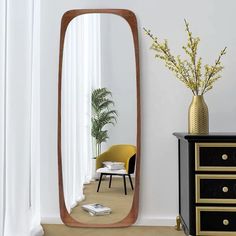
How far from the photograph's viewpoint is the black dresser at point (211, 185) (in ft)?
7.44

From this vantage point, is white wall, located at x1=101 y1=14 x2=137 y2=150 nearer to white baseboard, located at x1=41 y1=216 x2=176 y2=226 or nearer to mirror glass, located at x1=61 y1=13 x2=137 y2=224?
mirror glass, located at x1=61 y1=13 x2=137 y2=224

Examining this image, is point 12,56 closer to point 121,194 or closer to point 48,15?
point 48,15

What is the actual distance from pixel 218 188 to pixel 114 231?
0.91 m

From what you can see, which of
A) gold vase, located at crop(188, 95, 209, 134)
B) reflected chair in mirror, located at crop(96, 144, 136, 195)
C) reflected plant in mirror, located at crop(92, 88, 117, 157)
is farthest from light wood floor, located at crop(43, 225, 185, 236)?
gold vase, located at crop(188, 95, 209, 134)

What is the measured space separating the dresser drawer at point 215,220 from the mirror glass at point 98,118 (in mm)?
676

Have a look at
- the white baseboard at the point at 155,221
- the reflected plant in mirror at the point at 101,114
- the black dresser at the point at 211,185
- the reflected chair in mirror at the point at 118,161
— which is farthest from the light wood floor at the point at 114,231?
the reflected plant in mirror at the point at 101,114

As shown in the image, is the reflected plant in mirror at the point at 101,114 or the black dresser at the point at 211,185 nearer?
the black dresser at the point at 211,185

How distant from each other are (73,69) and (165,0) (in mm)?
940

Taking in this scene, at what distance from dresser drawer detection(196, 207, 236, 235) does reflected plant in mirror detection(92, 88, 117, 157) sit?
96 centimetres

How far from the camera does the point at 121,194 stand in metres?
2.79

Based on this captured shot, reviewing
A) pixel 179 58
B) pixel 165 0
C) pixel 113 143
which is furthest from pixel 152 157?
pixel 165 0

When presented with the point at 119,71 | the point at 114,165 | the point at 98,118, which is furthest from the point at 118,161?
the point at 119,71

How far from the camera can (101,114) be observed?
2.83 m

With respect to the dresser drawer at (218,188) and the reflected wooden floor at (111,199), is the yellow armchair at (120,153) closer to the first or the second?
the reflected wooden floor at (111,199)
